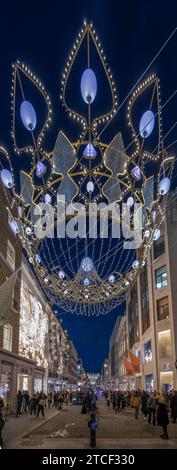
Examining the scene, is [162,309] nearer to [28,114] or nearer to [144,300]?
[144,300]

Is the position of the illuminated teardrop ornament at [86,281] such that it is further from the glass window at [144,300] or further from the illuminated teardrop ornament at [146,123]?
the glass window at [144,300]

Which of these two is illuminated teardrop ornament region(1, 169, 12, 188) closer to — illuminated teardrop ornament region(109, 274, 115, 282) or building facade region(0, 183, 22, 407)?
illuminated teardrop ornament region(109, 274, 115, 282)

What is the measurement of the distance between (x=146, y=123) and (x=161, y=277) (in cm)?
3345

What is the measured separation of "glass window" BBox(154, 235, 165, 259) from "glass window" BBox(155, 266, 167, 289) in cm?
141

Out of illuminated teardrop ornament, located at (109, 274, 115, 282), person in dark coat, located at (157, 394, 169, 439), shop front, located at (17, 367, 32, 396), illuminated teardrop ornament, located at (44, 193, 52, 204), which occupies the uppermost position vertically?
illuminated teardrop ornament, located at (44, 193, 52, 204)

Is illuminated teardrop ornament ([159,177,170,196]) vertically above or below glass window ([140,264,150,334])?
below

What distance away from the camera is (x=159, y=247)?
43.8m

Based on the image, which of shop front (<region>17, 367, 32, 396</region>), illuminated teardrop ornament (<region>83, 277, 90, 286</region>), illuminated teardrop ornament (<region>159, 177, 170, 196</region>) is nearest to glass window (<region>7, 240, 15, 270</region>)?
shop front (<region>17, 367, 32, 396</region>)

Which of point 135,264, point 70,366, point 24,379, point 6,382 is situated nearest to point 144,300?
point 24,379

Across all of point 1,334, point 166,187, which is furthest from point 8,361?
point 166,187

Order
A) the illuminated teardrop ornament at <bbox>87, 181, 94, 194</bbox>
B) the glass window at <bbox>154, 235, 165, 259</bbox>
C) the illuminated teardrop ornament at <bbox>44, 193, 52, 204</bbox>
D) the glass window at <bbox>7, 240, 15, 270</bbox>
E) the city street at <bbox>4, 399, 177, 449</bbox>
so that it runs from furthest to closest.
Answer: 1. the glass window at <bbox>154, 235, 165, 259</bbox>
2. the glass window at <bbox>7, 240, 15, 270</bbox>
3. the city street at <bbox>4, 399, 177, 449</bbox>
4. the illuminated teardrop ornament at <bbox>44, 193, 52, 204</bbox>
5. the illuminated teardrop ornament at <bbox>87, 181, 94, 194</bbox>

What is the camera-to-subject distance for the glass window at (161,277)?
42.2 meters

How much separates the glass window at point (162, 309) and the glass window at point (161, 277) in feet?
4.48

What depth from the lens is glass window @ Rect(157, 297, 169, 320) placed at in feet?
136
